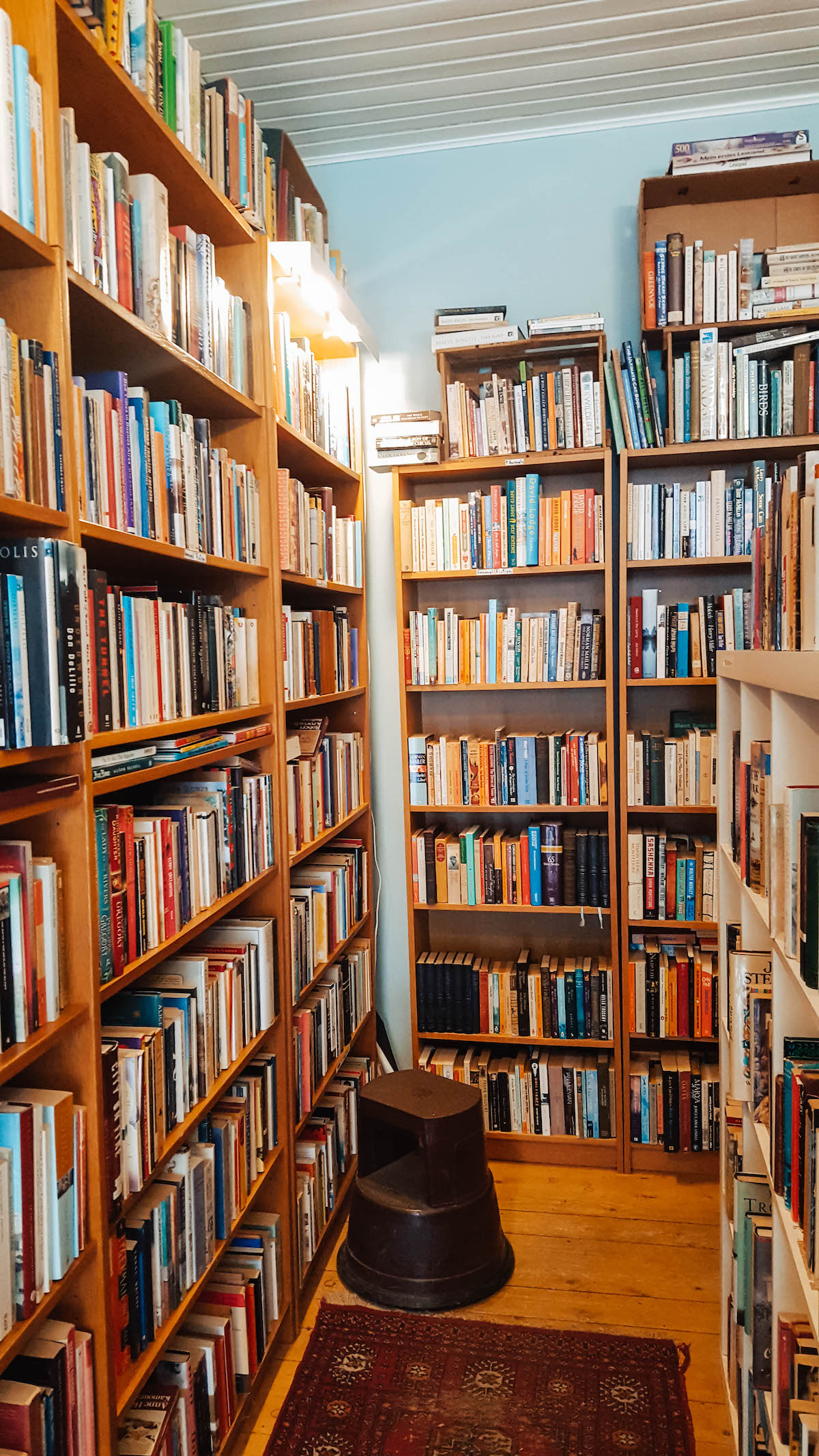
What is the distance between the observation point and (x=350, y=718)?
3.17 m

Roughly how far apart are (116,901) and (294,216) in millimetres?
2109

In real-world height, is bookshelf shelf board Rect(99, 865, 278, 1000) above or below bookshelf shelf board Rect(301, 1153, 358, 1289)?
above

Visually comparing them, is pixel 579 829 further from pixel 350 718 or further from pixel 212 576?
pixel 212 576

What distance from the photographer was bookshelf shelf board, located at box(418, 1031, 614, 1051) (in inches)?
120

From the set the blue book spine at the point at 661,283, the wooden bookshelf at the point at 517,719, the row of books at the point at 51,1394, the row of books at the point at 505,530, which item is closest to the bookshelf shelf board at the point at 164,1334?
the row of books at the point at 51,1394

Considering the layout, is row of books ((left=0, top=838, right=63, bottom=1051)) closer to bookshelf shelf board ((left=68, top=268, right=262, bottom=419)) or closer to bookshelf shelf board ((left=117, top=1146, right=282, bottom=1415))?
bookshelf shelf board ((left=117, top=1146, right=282, bottom=1415))

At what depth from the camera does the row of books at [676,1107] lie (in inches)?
116

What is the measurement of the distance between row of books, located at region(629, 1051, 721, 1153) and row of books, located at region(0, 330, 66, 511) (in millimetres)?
2503

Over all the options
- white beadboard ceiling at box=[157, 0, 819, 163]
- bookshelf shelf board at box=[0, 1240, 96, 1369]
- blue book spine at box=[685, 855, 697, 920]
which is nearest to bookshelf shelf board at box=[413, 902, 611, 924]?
blue book spine at box=[685, 855, 697, 920]

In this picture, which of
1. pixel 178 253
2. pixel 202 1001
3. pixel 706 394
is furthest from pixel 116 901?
pixel 706 394

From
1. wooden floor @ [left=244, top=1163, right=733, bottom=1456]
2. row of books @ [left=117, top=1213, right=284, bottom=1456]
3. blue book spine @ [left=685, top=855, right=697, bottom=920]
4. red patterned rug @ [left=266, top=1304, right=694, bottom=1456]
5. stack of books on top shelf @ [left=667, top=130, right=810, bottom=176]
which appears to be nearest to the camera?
row of books @ [left=117, top=1213, right=284, bottom=1456]

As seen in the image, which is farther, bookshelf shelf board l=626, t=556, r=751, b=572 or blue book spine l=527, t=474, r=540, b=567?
blue book spine l=527, t=474, r=540, b=567

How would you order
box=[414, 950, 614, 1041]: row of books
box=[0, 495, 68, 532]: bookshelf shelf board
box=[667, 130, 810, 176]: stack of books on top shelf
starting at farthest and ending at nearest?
box=[414, 950, 614, 1041]: row of books
box=[667, 130, 810, 176]: stack of books on top shelf
box=[0, 495, 68, 532]: bookshelf shelf board

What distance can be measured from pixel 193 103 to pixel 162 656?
3.78 ft
